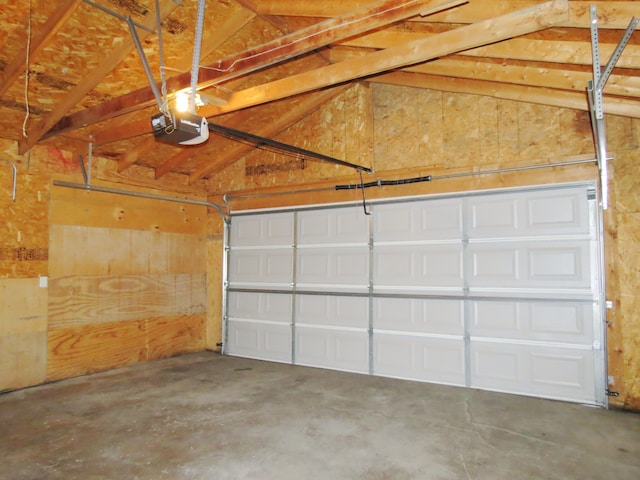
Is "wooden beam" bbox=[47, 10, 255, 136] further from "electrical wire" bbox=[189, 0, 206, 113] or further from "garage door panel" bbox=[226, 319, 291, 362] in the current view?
"garage door panel" bbox=[226, 319, 291, 362]

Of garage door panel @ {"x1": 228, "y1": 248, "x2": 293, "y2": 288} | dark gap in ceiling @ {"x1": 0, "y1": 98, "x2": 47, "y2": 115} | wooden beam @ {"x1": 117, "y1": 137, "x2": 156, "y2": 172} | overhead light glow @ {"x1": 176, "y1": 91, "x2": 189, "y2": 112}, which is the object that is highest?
dark gap in ceiling @ {"x1": 0, "y1": 98, "x2": 47, "y2": 115}

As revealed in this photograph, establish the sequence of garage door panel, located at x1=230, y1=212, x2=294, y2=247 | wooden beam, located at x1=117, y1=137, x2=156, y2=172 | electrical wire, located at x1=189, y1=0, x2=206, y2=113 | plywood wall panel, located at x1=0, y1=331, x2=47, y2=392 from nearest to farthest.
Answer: electrical wire, located at x1=189, y1=0, x2=206, y2=113
plywood wall panel, located at x1=0, y1=331, x2=47, y2=392
wooden beam, located at x1=117, y1=137, x2=156, y2=172
garage door panel, located at x1=230, y1=212, x2=294, y2=247

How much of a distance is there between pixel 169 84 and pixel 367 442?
327 centimetres

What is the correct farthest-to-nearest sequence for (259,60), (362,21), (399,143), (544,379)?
(399,143) < (544,379) < (259,60) < (362,21)

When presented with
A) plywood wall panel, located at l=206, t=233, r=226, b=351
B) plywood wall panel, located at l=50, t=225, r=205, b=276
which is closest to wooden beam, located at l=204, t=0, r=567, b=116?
plywood wall panel, located at l=50, t=225, r=205, b=276

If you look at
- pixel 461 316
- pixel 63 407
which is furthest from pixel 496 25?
pixel 63 407

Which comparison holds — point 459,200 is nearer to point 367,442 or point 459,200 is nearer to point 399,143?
point 399,143

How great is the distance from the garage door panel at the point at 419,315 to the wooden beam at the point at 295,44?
3.09 metres

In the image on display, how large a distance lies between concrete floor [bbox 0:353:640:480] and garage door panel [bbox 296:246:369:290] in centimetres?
125

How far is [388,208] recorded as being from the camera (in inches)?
199

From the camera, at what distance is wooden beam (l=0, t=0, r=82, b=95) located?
9.44 feet

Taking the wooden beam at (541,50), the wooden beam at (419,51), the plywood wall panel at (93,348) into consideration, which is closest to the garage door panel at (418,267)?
the wooden beam at (541,50)

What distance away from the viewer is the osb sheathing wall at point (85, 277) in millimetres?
4379

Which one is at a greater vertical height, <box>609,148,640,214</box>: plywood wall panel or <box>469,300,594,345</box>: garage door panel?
<box>609,148,640,214</box>: plywood wall panel
